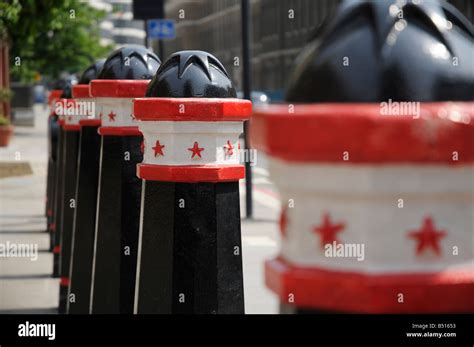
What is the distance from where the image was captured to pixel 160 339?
366 centimetres

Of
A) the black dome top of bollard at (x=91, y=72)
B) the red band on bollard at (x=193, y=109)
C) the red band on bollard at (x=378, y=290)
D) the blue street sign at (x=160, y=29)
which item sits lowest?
the red band on bollard at (x=378, y=290)

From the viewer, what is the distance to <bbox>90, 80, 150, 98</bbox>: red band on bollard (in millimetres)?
5621

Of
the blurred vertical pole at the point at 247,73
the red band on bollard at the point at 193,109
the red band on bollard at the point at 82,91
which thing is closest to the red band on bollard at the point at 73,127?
the red band on bollard at the point at 82,91

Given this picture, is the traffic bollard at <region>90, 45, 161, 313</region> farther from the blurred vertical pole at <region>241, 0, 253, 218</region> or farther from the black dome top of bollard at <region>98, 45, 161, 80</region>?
the blurred vertical pole at <region>241, 0, 253, 218</region>

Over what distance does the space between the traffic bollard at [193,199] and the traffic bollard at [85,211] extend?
8.87ft

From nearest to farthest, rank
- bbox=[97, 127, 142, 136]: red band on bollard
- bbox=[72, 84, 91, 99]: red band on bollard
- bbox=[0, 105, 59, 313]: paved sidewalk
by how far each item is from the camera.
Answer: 1. bbox=[97, 127, 142, 136]: red band on bollard
2. bbox=[72, 84, 91, 99]: red band on bollard
3. bbox=[0, 105, 59, 313]: paved sidewalk

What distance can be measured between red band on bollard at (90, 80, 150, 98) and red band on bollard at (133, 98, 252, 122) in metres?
1.55

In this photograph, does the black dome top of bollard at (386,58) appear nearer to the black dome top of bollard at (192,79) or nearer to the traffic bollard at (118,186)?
the black dome top of bollard at (192,79)

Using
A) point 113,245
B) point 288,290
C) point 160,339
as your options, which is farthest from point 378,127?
point 113,245

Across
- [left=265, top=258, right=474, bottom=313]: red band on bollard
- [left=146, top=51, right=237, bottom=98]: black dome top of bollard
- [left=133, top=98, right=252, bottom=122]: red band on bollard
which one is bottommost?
[left=265, top=258, right=474, bottom=313]: red band on bollard

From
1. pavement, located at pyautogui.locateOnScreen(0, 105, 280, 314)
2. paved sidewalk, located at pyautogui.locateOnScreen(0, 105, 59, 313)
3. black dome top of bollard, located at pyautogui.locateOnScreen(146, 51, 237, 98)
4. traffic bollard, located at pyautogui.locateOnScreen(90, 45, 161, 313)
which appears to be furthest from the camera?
paved sidewalk, located at pyautogui.locateOnScreen(0, 105, 59, 313)

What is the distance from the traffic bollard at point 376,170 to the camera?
5.24ft

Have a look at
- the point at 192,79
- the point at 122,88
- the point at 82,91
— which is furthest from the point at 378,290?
the point at 82,91

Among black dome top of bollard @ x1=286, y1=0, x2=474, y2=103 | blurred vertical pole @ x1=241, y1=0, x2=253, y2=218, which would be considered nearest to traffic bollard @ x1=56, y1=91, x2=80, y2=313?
black dome top of bollard @ x1=286, y1=0, x2=474, y2=103
